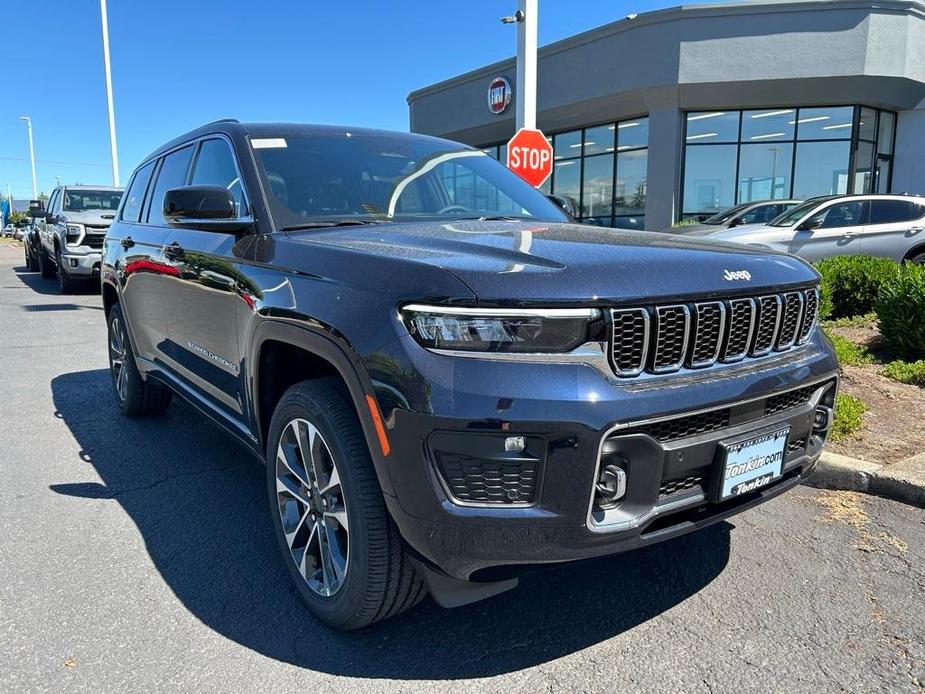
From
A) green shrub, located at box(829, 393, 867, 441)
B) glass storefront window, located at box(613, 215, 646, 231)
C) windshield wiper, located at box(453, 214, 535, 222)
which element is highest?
glass storefront window, located at box(613, 215, 646, 231)

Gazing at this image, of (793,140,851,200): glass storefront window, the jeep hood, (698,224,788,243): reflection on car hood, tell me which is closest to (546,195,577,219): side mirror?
the jeep hood

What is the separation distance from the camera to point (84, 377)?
663cm

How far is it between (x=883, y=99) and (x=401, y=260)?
71.5ft

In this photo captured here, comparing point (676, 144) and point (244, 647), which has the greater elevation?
point (676, 144)

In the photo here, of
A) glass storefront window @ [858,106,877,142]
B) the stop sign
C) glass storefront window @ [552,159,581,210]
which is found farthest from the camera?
glass storefront window @ [552,159,581,210]

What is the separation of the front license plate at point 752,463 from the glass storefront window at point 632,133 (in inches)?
789

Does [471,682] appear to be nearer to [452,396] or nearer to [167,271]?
[452,396]

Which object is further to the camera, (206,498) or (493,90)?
(493,90)

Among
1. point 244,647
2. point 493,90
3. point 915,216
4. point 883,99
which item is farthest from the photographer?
point 493,90

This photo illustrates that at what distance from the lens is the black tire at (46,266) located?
1655 centimetres

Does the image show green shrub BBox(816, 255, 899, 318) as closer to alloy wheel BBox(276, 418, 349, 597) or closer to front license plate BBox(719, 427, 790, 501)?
front license plate BBox(719, 427, 790, 501)

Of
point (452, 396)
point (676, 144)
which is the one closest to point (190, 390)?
point (452, 396)

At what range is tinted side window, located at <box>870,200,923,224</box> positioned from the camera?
11.2 meters

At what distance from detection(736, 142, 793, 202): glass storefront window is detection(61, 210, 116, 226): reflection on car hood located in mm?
16500
